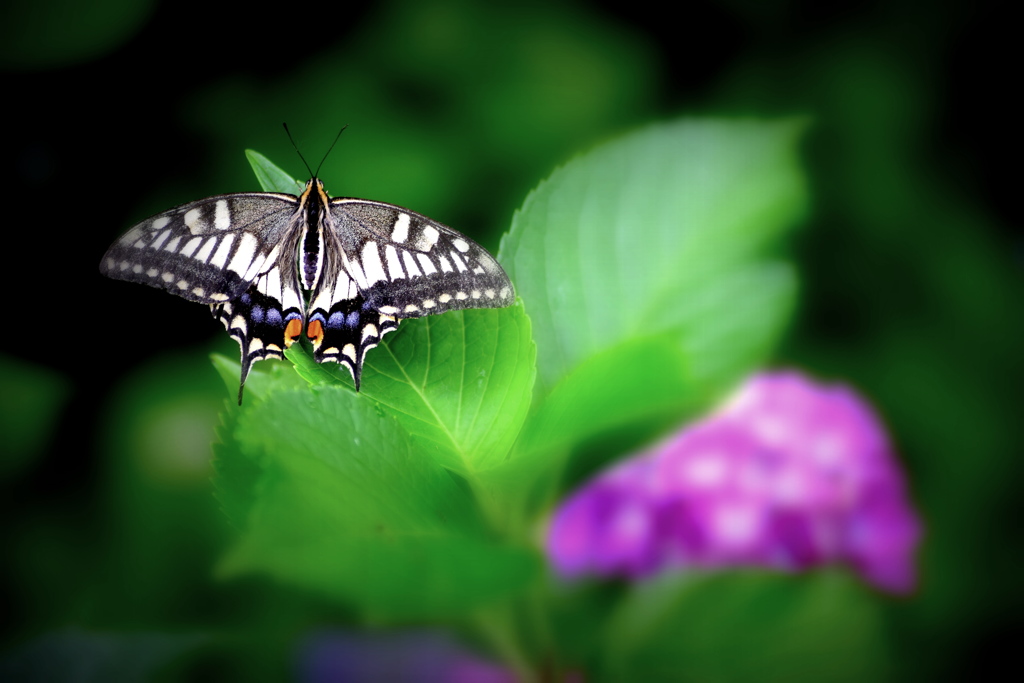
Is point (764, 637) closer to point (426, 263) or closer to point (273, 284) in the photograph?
point (426, 263)

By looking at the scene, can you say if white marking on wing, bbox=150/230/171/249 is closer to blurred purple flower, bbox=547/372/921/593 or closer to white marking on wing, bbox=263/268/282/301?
white marking on wing, bbox=263/268/282/301

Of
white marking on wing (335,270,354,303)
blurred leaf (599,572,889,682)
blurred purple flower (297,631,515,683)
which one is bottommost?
blurred leaf (599,572,889,682)

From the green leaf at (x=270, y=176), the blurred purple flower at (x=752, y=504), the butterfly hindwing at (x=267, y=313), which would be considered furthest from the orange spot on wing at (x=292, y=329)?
the blurred purple flower at (x=752, y=504)

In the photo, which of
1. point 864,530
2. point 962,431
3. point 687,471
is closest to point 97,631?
point 687,471

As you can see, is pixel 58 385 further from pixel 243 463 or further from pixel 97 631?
pixel 243 463

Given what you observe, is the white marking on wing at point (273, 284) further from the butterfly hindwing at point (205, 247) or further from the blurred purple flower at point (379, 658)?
the blurred purple flower at point (379, 658)

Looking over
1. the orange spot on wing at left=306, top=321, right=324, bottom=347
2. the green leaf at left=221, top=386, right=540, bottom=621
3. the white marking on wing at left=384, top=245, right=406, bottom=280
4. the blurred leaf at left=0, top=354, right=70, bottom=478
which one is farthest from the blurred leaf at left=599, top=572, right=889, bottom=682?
the blurred leaf at left=0, top=354, right=70, bottom=478

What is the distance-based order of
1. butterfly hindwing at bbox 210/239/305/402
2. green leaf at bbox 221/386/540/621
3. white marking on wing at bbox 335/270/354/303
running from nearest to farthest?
1. green leaf at bbox 221/386/540/621
2. butterfly hindwing at bbox 210/239/305/402
3. white marking on wing at bbox 335/270/354/303
